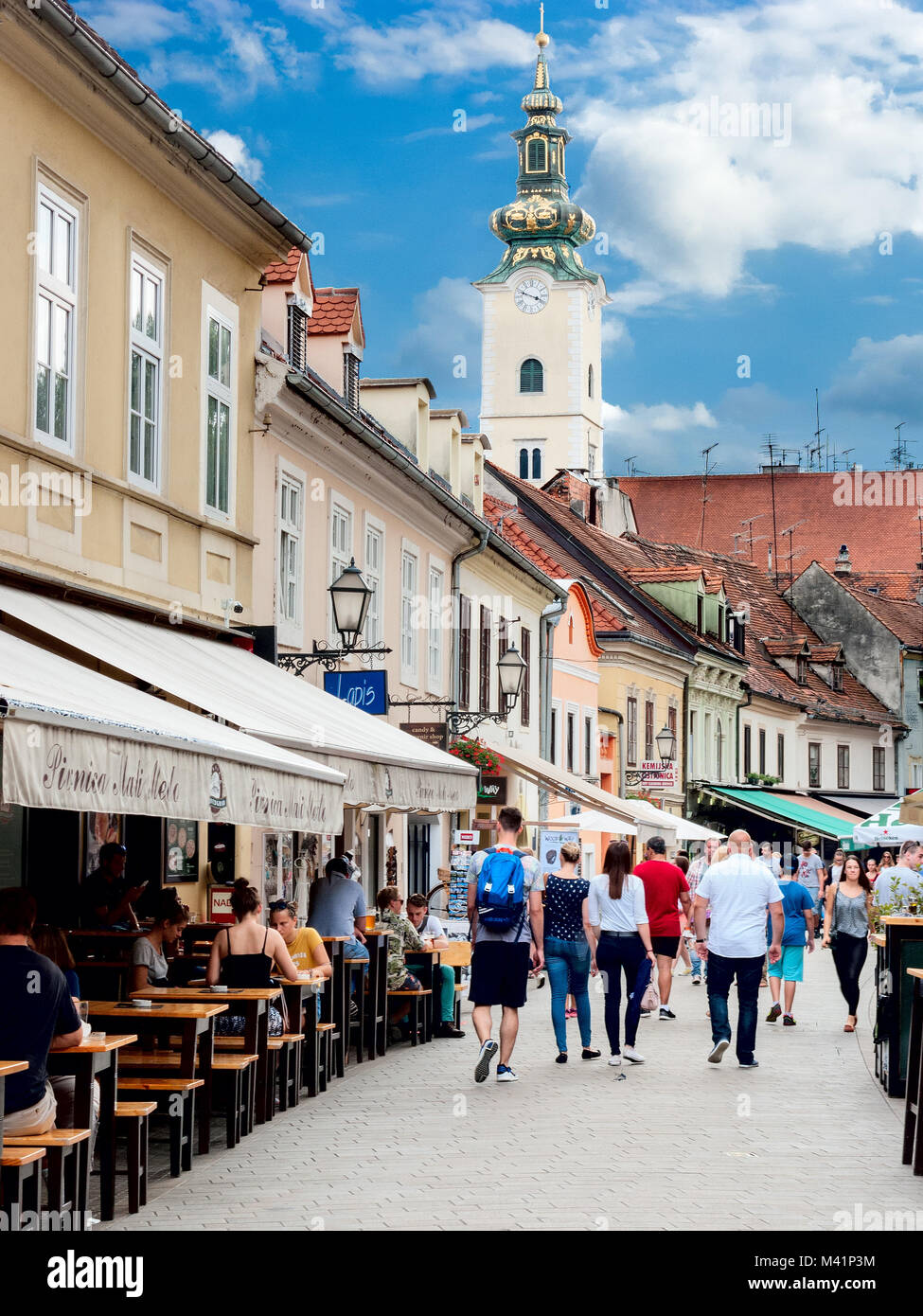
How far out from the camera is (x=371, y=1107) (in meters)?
12.4

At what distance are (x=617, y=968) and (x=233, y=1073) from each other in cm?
517

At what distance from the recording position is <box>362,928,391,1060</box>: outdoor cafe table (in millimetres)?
15742

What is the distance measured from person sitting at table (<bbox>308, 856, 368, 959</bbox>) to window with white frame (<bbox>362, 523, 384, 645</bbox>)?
281 inches

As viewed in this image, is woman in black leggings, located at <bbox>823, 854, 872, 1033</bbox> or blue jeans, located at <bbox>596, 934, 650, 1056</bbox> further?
woman in black leggings, located at <bbox>823, 854, 872, 1033</bbox>

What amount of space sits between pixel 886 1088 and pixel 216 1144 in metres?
5.22

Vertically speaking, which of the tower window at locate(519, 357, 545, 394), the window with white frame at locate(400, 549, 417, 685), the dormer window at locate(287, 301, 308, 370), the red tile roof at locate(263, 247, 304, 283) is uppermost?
the tower window at locate(519, 357, 545, 394)

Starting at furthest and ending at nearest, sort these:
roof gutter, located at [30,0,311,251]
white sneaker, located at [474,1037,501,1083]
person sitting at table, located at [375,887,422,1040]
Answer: person sitting at table, located at [375,887,422,1040]
white sneaker, located at [474,1037,501,1083]
roof gutter, located at [30,0,311,251]

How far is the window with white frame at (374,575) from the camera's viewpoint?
2317cm

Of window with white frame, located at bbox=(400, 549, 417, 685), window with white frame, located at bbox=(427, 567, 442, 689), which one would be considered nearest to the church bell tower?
window with white frame, located at bbox=(427, 567, 442, 689)

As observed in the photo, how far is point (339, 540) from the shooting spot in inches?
859

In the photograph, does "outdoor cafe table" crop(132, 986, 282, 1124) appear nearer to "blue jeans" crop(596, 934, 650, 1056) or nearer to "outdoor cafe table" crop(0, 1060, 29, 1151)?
"outdoor cafe table" crop(0, 1060, 29, 1151)

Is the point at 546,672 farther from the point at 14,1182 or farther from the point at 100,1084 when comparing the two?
the point at 14,1182
